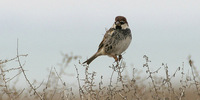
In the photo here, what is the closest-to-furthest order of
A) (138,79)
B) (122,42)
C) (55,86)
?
(55,86)
(138,79)
(122,42)

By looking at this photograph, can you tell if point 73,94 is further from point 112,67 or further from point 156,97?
point 156,97

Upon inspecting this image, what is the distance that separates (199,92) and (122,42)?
2.09 metres

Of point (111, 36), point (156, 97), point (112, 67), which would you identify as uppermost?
point (111, 36)

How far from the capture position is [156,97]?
4.45 metres

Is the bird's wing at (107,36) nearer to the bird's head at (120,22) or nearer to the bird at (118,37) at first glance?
the bird at (118,37)

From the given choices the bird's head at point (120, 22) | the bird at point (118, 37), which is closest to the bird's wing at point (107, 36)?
the bird at point (118, 37)

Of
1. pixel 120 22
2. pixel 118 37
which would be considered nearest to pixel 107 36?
pixel 118 37

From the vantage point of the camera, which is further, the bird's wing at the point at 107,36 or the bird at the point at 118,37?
the bird's wing at the point at 107,36

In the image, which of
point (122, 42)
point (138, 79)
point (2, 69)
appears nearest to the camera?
point (2, 69)

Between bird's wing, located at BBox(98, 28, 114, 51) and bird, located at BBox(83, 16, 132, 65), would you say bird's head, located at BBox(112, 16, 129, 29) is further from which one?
bird's wing, located at BBox(98, 28, 114, 51)

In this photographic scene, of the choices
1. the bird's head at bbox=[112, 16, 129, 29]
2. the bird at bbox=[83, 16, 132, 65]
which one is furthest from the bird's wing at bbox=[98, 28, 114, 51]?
the bird's head at bbox=[112, 16, 129, 29]

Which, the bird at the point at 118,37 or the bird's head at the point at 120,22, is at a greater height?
the bird's head at the point at 120,22

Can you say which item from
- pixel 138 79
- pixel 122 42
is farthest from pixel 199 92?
pixel 122 42

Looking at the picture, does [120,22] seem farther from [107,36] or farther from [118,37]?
[107,36]
